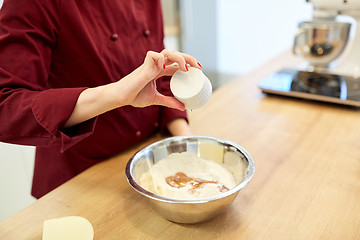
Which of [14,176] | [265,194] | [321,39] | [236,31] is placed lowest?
[14,176]

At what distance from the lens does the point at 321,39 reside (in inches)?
55.0

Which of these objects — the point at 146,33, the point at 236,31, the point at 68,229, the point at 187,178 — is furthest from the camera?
the point at 236,31

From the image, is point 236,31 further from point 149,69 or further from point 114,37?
point 149,69

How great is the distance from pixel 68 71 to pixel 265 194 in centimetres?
62

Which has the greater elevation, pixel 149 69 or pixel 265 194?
pixel 149 69

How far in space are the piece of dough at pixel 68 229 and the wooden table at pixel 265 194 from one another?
35 mm

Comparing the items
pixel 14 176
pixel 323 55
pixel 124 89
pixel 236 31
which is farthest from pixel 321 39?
pixel 236 31

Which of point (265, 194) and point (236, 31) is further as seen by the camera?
point (236, 31)

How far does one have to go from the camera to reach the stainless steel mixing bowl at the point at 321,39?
4.54ft

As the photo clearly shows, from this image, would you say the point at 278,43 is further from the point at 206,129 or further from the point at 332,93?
the point at 206,129

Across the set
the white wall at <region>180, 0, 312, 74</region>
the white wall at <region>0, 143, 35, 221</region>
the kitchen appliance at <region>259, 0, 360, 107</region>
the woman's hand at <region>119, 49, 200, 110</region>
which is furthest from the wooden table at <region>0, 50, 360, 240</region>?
the white wall at <region>180, 0, 312, 74</region>

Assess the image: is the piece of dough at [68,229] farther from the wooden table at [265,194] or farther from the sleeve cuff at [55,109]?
the sleeve cuff at [55,109]

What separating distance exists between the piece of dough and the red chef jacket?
0.16 m

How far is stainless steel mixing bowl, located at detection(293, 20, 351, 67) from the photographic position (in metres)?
1.38
